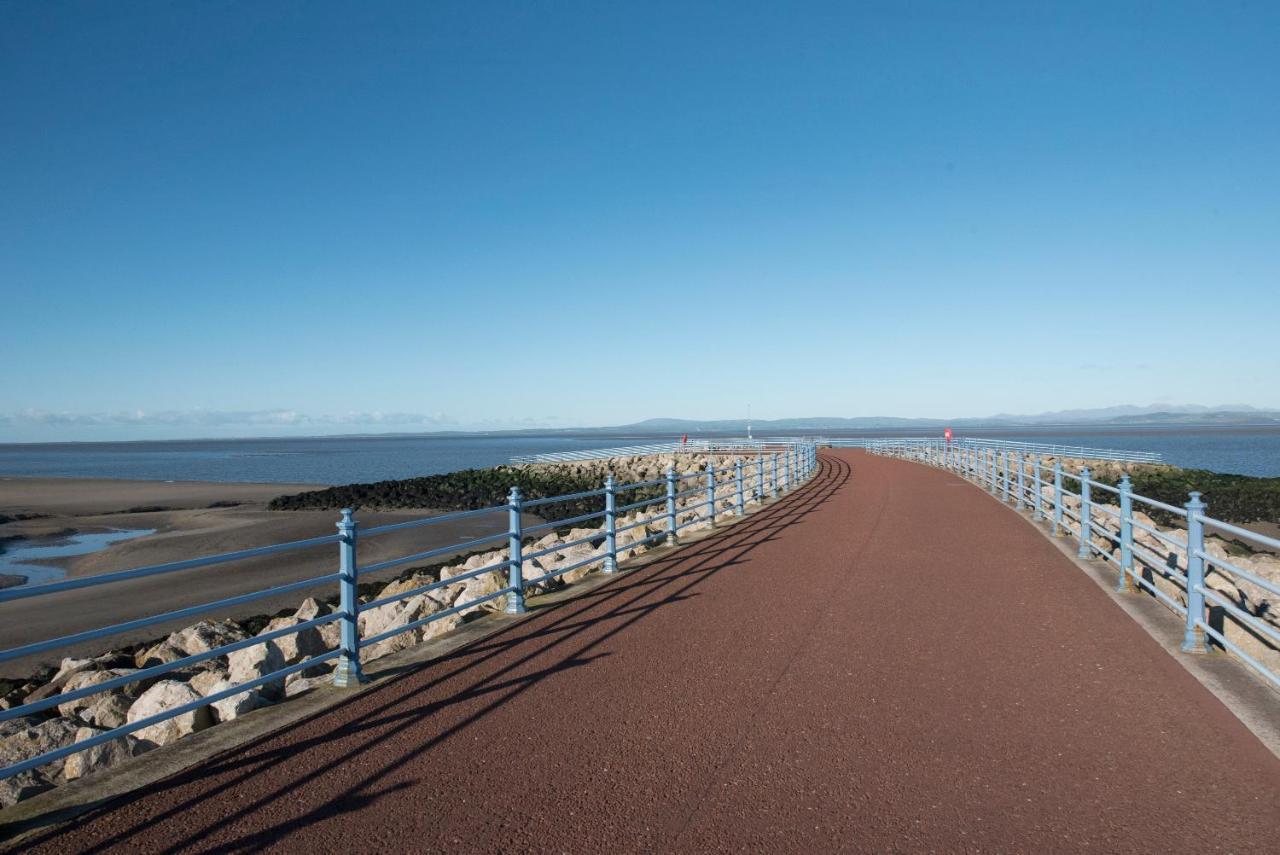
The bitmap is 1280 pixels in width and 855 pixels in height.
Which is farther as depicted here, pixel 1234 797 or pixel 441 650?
pixel 441 650

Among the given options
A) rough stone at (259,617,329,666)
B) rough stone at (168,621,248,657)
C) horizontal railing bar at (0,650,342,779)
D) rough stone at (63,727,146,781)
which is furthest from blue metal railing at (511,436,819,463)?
horizontal railing bar at (0,650,342,779)

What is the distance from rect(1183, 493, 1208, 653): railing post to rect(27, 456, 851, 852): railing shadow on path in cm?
416

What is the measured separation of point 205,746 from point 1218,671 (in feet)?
20.5

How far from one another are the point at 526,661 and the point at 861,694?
93.8 inches

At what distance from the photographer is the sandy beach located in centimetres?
1611

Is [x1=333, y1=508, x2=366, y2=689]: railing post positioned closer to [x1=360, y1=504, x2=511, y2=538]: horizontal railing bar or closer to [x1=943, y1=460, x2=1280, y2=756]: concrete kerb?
[x1=360, y1=504, x2=511, y2=538]: horizontal railing bar

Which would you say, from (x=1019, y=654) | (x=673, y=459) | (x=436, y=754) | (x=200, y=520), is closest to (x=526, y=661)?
(x=436, y=754)

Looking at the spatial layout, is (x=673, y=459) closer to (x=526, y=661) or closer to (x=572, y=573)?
(x=572, y=573)

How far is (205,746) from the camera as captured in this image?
189 inches

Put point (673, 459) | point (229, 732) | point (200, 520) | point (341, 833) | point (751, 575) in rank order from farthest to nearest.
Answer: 1. point (673, 459)
2. point (200, 520)
3. point (751, 575)
4. point (229, 732)
5. point (341, 833)

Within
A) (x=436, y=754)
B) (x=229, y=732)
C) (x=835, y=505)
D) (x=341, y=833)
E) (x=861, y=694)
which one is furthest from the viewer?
(x=835, y=505)

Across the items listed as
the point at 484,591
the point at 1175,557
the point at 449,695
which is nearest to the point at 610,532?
the point at 484,591

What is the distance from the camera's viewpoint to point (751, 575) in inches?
388

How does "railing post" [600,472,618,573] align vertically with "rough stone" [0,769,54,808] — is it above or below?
above
